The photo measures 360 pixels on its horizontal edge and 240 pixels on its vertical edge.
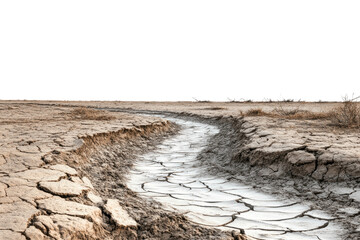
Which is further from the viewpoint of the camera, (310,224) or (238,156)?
(238,156)

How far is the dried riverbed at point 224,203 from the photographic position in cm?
284

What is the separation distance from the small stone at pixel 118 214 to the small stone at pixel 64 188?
26 centimetres

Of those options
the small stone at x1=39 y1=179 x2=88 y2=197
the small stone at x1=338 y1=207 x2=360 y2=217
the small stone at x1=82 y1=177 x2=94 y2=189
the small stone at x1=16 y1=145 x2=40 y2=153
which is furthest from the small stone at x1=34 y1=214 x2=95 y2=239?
the small stone at x1=338 y1=207 x2=360 y2=217

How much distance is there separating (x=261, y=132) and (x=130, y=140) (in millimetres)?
2153

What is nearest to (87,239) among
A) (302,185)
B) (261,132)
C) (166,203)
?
(166,203)

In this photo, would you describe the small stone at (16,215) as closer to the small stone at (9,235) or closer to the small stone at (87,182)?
the small stone at (9,235)

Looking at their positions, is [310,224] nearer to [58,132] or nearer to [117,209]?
[117,209]

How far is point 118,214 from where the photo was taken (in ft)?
9.43

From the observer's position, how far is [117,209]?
9.82 feet

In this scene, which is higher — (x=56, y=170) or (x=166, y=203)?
(x=56, y=170)

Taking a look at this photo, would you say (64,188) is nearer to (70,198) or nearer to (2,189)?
(70,198)

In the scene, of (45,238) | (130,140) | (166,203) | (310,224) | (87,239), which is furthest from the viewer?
(130,140)

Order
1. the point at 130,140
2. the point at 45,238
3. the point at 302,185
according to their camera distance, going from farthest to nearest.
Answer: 1. the point at 130,140
2. the point at 302,185
3. the point at 45,238

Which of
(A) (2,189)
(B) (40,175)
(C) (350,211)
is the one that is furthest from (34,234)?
(C) (350,211)
